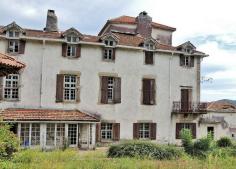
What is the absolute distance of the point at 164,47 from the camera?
32.8 m

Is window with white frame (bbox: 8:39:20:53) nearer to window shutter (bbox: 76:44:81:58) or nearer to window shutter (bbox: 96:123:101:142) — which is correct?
window shutter (bbox: 76:44:81:58)

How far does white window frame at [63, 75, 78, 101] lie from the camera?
96.1 ft

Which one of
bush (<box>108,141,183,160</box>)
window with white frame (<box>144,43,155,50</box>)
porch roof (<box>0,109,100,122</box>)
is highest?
window with white frame (<box>144,43,155,50</box>)

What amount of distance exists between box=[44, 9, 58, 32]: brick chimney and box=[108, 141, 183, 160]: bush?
48.9ft

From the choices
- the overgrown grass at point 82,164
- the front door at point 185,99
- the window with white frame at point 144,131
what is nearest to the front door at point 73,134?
the window with white frame at point 144,131

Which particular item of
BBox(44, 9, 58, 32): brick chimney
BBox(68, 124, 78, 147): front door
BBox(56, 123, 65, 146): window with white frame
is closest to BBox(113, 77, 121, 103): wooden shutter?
BBox(68, 124, 78, 147): front door

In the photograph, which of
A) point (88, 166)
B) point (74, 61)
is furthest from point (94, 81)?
point (88, 166)

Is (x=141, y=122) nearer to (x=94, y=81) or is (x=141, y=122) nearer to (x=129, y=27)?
(x=94, y=81)

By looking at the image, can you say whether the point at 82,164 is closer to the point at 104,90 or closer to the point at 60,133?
the point at 60,133

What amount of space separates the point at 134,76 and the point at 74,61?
4980 mm

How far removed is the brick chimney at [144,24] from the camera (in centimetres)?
3728

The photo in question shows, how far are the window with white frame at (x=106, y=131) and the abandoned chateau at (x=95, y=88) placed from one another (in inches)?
0.6

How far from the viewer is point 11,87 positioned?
1102 inches

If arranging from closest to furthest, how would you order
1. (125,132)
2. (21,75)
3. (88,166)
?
(88,166), (21,75), (125,132)
